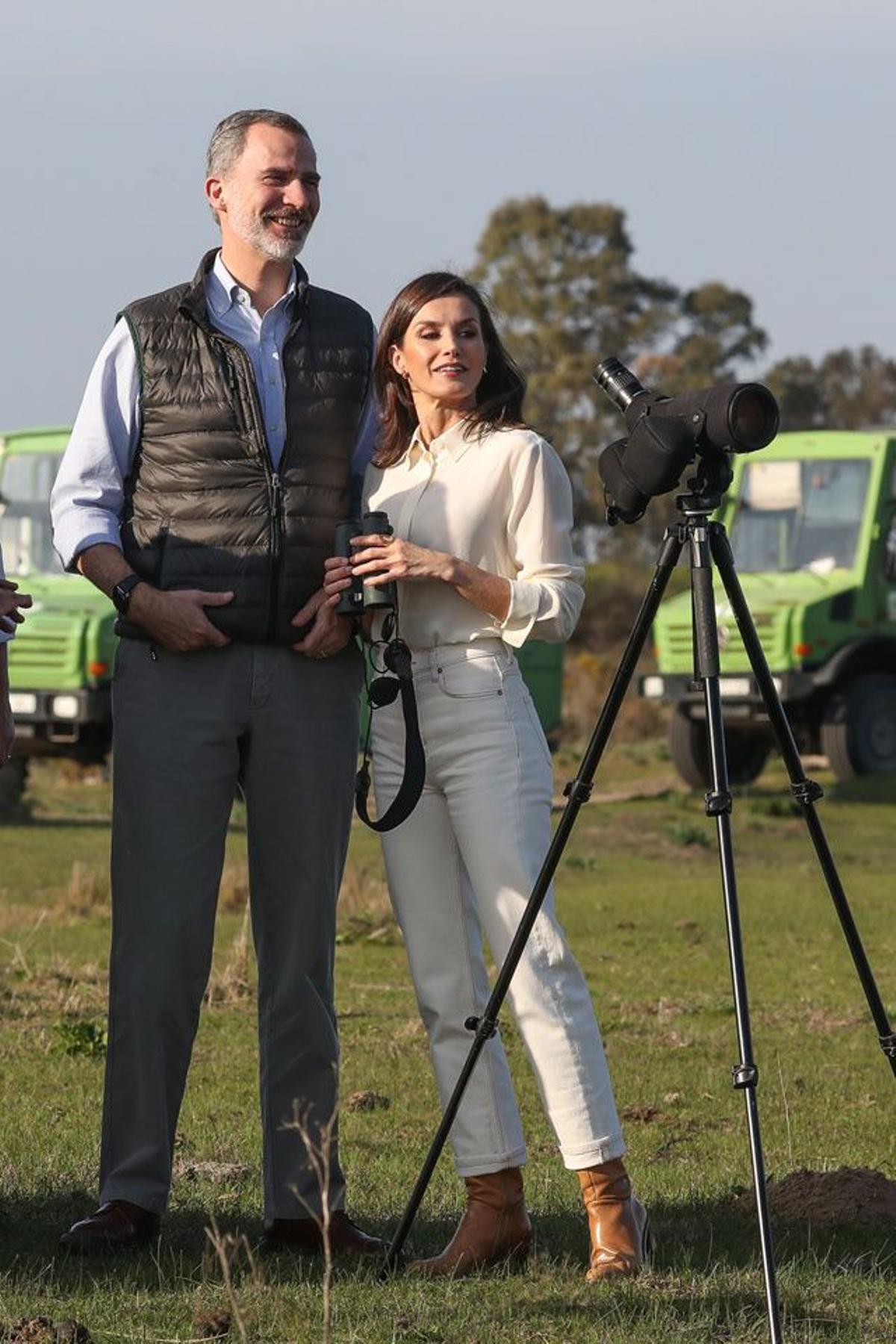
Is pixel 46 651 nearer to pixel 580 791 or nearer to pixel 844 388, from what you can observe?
pixel 580 791

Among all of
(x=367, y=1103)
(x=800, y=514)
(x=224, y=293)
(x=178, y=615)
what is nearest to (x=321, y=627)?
(x=178, y=615)

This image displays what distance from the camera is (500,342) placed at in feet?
18.1

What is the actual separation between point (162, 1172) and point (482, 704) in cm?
124

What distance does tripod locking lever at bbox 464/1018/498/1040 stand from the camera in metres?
5.18

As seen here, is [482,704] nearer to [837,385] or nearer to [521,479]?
[521,479]

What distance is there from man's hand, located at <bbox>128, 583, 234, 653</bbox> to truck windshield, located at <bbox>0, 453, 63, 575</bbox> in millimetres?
17150

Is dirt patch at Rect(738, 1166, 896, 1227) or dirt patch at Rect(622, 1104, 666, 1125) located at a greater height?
dirt patch at Rect(738, 1166, 896, 1227)

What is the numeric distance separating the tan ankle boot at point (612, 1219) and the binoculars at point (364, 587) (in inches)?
49.2

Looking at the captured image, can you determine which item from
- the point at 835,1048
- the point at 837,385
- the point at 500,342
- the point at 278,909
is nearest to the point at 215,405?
the point at 500,342

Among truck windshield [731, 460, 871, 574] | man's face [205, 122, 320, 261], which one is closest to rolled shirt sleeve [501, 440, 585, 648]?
man's face [205, 122, 320, 261]

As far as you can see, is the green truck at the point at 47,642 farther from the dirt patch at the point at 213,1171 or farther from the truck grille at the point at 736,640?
the dirt patch at the point at 213,1171

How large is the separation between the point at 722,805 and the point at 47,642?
1783 centimetres

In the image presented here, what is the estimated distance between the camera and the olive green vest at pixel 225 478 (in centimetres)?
544

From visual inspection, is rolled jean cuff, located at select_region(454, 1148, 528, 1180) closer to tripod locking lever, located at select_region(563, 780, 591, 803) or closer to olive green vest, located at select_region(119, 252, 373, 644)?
tripod locking lever, located at select_region(563, 780, 591, 803)
